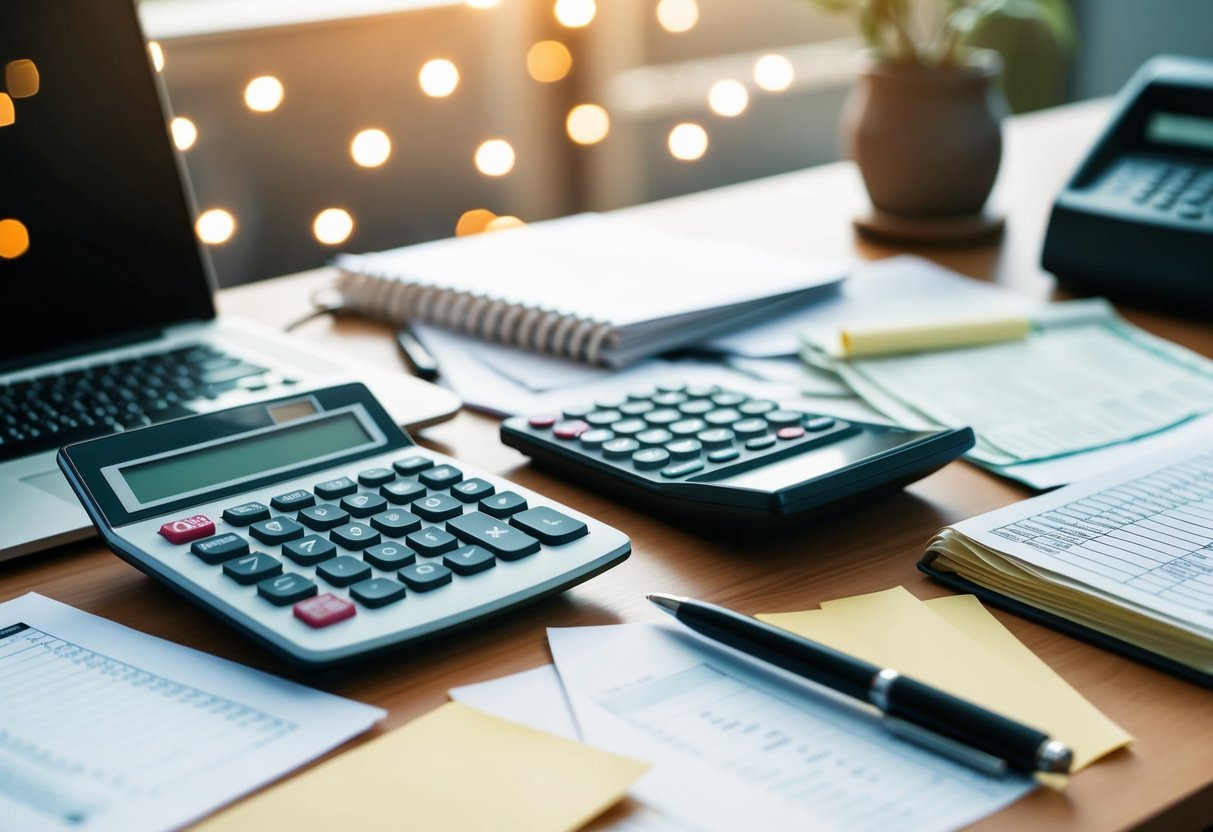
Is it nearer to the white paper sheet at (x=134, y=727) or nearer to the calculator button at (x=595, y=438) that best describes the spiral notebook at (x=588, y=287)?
the calculator button at (x=595, y=438)

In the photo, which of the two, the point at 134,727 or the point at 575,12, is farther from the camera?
the point at 575,12

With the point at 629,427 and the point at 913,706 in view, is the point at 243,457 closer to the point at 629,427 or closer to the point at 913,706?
the point at 629,427

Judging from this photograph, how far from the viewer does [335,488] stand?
21.5 inches

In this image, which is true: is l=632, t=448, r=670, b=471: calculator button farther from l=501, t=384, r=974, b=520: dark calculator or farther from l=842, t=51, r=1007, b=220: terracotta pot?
l=842, t=51, r=1007, b=220: terracotta pot

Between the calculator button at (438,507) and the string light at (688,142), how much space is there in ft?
5.97

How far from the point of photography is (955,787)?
40cm

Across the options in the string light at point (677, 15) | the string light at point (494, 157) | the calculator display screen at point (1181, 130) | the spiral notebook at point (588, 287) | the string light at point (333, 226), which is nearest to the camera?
the spiral notebook at point (588, 287)

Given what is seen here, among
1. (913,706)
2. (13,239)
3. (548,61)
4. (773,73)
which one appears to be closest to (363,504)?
(913,706)

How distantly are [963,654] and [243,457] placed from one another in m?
0.33

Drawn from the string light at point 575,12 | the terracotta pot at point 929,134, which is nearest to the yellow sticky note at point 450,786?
the terracotta pot at point 929,134

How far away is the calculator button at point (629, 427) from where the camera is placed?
630 millimetres

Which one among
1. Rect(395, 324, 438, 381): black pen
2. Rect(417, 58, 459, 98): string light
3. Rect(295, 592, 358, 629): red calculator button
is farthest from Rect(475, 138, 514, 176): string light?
Rect(295, 592, 358, 629): red calculator button

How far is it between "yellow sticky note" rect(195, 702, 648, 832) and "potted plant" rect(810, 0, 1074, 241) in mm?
749

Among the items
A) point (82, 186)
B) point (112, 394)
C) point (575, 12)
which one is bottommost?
point (112, 394)
